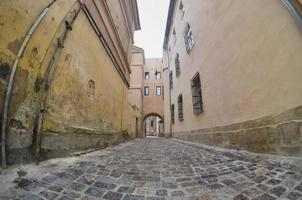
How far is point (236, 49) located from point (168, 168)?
Result: 2973mm

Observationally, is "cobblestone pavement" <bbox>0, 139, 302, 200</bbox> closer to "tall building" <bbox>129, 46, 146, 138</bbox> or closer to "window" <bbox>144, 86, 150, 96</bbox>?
"tall building" <bbox>129, 46, 146, 138</bbox>

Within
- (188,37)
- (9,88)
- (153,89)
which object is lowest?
(9,88)

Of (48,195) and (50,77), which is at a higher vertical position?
(50,77)

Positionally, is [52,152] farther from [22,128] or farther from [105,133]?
[105,133]

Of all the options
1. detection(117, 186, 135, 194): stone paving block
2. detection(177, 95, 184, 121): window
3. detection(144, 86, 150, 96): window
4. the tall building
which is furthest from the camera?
detection(144, 86, 150, 96): window

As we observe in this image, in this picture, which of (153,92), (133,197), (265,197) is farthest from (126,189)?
(153,92)

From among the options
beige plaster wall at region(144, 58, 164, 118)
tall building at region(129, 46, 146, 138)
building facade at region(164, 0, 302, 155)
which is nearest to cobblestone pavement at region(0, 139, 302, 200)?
building facade at region(164, 0, 302, 155)

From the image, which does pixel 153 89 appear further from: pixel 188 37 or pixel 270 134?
pixel 270 134

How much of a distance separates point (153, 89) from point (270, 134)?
1702 cm

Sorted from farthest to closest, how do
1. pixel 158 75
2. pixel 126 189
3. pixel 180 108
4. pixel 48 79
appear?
1. pixel 158 75
2. pixel 180 108
3. pixel 48 79
4. pixel 126 189

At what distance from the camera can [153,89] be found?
63.3ft

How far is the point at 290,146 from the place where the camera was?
2.10 meters

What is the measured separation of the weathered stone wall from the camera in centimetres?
204

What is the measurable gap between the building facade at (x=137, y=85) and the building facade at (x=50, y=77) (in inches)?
444
